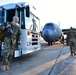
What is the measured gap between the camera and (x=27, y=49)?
909cm

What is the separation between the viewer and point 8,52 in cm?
702

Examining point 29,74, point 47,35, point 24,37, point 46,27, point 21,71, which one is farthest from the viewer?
point 46,27

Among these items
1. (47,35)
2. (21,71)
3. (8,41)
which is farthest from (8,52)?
A: (47,35)

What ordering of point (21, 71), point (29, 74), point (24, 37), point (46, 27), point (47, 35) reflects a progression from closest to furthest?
point (29, 74) < point (21, 71) < point (24, 37) < point (47, 35) < point (46, 27)

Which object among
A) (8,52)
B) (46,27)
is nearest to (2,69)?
(8,52)

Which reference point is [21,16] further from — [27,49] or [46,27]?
[46,27]

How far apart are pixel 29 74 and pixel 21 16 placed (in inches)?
141

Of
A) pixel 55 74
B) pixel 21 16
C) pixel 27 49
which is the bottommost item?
pixel 55 74

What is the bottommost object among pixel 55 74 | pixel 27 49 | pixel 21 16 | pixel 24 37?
pixel 55 74

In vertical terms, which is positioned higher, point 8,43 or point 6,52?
point 8,43

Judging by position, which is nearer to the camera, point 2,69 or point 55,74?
point 55,74

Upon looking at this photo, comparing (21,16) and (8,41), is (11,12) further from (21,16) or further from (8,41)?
(8,41)

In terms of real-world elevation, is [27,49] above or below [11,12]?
below

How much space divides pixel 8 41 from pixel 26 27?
2410 millimetres
